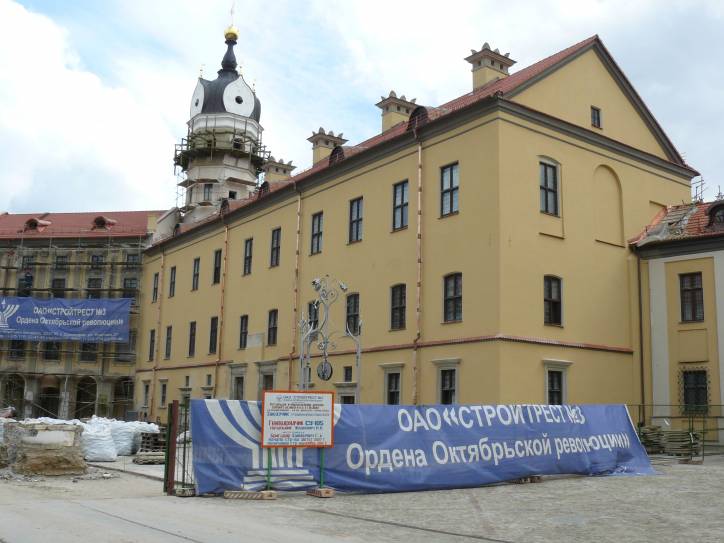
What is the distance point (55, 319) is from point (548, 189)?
33.9 m

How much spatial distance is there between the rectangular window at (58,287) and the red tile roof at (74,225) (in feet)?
9.44

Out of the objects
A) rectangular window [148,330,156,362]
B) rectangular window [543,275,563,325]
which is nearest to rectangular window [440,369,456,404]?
rectangular window [543,275,563,325]

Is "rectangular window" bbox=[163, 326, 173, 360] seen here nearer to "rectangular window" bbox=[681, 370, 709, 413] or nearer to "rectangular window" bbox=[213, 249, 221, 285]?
"rectangular window" bbox=[213, 249, 221, 285]

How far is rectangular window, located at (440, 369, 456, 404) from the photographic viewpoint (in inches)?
1014

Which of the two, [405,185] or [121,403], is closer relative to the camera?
[405,185]

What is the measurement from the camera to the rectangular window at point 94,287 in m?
52.6

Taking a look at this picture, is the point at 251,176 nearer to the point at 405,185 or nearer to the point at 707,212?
the point at 405,185

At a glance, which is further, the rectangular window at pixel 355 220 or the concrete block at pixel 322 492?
the rectangular window at pixel 355 220

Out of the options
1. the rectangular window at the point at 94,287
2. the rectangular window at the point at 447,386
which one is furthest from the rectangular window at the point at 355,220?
the rectangular window at the point at 94,287

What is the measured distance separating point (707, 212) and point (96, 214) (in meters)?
43.2

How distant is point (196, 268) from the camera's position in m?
45.0

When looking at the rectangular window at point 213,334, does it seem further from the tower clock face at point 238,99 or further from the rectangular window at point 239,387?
the tower clock face at point 238,99

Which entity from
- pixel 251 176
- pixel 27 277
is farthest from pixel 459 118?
pixel 27 277

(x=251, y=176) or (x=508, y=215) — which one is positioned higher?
(x=251, y=176)
